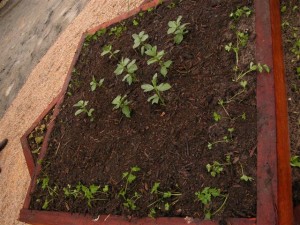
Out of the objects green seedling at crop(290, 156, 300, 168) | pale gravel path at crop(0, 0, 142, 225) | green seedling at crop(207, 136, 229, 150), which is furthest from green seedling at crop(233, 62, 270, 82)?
pale gravel path at crop(0, 0, 142, 225)

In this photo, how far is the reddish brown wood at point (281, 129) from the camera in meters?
1.32

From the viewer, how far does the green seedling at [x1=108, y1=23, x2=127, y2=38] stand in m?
2.55

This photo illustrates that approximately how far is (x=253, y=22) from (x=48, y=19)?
418 cm

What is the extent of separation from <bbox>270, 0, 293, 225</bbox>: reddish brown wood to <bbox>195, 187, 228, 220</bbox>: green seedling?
0.86ft

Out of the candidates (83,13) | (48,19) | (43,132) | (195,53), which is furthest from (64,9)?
(195,53)

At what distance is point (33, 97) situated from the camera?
3922 mm

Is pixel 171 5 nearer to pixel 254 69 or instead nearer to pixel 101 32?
pixel 101 32

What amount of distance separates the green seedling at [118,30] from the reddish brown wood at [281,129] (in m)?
Answer: 1.24

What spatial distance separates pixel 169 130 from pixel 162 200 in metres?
0.43

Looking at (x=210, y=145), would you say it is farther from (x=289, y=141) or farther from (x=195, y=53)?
(x=195, y=53)

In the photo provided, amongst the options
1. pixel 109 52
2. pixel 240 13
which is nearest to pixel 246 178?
pixel 240 13

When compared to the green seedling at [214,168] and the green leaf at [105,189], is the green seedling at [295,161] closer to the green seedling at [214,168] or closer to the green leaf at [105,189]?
the green seedling at [214,168]

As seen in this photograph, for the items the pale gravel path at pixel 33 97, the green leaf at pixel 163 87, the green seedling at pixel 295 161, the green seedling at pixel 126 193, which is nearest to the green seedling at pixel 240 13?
the green leaf at pixel 163 87

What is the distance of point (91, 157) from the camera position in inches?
81.0
